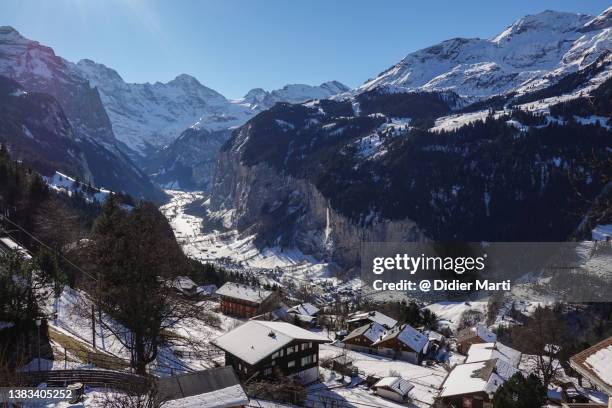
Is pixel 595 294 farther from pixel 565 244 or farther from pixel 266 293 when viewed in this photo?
pixel 266 293

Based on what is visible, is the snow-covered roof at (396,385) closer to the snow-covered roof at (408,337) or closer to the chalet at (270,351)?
the chalet at (270,351)

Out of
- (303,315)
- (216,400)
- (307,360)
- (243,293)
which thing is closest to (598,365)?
(216,400)

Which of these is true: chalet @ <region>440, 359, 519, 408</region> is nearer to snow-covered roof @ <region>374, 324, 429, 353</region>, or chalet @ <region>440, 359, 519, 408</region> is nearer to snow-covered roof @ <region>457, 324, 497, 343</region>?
snow-covered roof @ <region>374, 324, 429, 353</region>

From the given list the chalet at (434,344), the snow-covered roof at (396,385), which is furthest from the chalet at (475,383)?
the chalet at (434,344)

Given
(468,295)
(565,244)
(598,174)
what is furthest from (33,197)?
(565,244)

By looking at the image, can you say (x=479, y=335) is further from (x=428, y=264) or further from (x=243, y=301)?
(x=428, y=264)

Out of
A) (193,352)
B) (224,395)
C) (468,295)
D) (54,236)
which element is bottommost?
(468,295)

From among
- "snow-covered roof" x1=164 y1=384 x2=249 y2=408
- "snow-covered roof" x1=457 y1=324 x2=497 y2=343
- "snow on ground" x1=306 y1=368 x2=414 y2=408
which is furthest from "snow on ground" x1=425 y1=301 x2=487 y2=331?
"snow-covered roof" x1=164 y1=384 x2=249 y2=408
